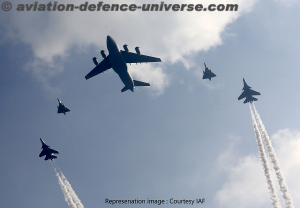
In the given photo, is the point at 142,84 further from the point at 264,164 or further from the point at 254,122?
the point at 264,164

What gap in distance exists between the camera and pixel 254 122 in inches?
2633

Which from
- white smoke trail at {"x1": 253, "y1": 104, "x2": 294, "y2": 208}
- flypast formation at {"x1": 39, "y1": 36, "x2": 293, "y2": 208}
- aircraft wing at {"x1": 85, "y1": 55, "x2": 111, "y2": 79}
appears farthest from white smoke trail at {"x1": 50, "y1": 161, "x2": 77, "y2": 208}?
white smoke trail at {"x1": 253, "y1": 104, "x2": 294, "y2": 208}

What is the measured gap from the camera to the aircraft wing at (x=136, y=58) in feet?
207

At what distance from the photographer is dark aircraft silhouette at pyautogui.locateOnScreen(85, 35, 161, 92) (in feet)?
185

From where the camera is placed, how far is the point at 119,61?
2301 inches

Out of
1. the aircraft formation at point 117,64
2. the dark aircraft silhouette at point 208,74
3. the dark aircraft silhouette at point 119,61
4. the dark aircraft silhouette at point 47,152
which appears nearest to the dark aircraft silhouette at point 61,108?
the aircraft formation at point 117,64

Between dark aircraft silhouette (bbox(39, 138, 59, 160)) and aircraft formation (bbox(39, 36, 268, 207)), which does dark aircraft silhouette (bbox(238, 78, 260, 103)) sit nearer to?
aircraft formation (bbox(39, 36, 268, 207))

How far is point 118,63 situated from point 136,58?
7.34m

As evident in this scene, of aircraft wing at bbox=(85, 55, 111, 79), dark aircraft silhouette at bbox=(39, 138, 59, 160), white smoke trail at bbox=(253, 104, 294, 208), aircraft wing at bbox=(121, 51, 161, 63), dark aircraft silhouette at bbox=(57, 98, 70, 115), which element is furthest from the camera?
dark aircraft silhouette at bbox=(57, 98, 70, 115)

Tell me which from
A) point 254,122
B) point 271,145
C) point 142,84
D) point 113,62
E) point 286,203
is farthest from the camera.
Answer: point 142,84

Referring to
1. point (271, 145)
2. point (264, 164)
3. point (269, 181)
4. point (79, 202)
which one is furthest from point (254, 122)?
point (79, 202)

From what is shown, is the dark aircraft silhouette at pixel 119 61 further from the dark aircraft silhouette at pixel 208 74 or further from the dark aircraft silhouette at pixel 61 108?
the dark aircraft silhouette at pixel 208 74

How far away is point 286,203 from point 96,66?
6157 cm

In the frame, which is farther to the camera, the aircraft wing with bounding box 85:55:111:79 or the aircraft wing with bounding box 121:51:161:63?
the aircraft wing with bounding box 85:55:111:79
